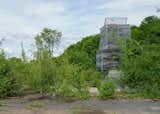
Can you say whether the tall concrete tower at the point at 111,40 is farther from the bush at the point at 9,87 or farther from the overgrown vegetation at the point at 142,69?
the bush at the point at 9,87

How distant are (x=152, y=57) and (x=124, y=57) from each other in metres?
1.19

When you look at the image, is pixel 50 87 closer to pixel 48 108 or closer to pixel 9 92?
pixel 9 92

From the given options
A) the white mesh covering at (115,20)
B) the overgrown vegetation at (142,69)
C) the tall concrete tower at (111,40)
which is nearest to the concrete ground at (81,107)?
the overgrown vegetation at (142,69)

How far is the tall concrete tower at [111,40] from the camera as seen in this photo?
1591 centimetres

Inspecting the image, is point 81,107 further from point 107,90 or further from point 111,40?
point 111,40

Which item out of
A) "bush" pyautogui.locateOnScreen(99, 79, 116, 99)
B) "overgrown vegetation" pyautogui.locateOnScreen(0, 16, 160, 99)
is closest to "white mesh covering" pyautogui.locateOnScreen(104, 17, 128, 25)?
"overgrown vegetation" pyautogui.locateOnScreen(0, 16, 160, 99)

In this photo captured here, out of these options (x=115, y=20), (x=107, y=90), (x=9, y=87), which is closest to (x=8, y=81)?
(x=9, y=87)

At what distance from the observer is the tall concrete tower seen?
15906 mm

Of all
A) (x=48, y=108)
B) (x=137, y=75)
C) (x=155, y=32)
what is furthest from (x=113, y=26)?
(x=155, y=32)

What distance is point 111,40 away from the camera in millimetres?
A: 15812

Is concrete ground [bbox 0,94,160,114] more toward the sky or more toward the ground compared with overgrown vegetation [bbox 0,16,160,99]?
more toward the ground

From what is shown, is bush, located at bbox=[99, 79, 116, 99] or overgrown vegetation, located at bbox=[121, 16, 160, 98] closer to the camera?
bush, located at bbox=[99, 79, 116, 99]

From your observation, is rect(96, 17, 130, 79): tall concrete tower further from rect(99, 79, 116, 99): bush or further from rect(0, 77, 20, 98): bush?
rect(0, 77, 20, 98): bush

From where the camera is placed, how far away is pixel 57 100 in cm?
1275
